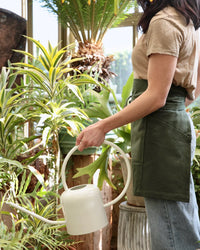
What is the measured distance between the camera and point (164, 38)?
116 cm

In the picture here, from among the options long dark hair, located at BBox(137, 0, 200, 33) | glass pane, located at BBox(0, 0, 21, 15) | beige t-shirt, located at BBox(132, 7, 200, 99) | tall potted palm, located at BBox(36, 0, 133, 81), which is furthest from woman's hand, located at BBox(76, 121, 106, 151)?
tall potted palm, located at BBox(36, 0, 133, 81)

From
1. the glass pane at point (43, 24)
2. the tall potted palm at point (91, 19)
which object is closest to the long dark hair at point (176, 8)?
the tall potted palm at point (91, 19)

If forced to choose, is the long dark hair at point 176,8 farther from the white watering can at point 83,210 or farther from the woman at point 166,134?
the white watering can at point 83,210

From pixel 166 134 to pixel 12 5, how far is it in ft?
5.92

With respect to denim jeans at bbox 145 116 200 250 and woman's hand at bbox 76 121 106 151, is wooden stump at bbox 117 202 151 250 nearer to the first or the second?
denim jeans at bbox 145 116 200 250

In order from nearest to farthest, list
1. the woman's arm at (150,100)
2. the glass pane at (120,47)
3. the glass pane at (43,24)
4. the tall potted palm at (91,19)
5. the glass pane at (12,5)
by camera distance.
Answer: the woman's arm at (150,100) < the glass pane at (12,5) < the tall potted palm at (91,19) < the glass pane at (43,24) < the glass pane at (120,47)

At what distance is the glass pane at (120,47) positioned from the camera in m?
3.34

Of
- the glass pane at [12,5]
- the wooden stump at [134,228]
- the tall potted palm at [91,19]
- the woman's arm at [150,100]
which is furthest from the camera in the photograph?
the tall potted palm at [91,19]

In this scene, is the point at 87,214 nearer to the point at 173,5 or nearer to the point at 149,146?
the point at 149,146

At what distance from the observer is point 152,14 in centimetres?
123

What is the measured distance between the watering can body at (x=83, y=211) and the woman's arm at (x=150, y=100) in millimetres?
151

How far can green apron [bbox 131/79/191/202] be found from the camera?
125cm

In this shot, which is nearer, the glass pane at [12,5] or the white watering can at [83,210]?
the white watering can at [83,210]

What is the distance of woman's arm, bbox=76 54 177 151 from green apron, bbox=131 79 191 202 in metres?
0.10
